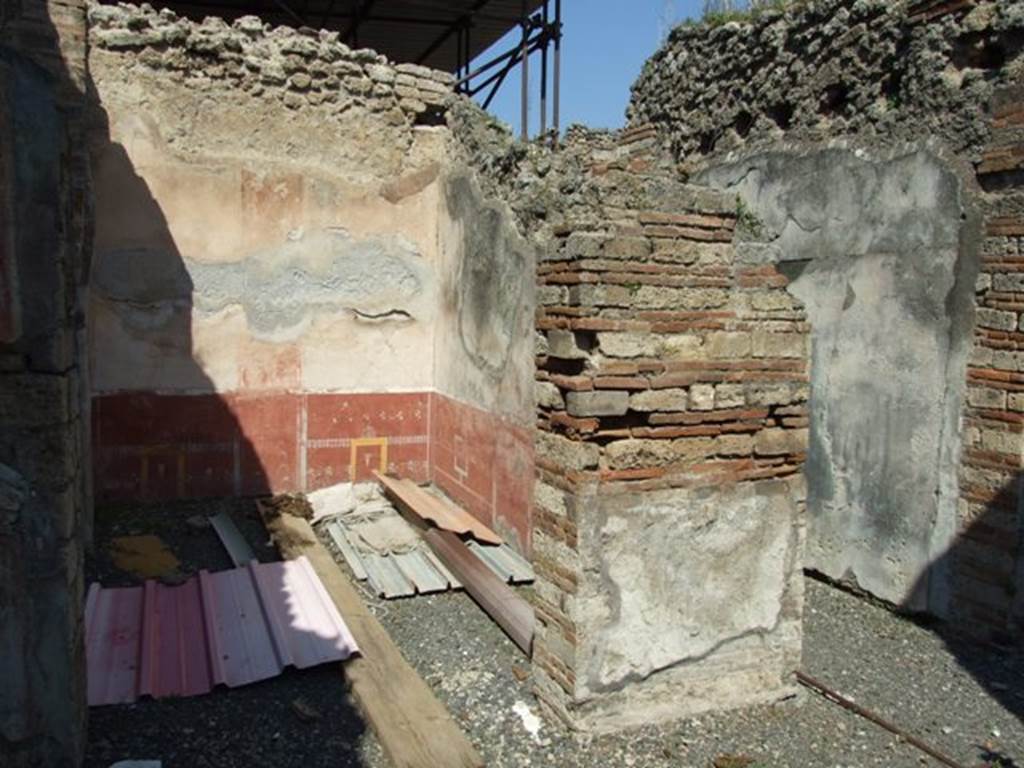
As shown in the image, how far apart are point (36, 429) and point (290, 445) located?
460 cm

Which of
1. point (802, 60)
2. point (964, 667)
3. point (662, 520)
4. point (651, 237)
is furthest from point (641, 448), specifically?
point (802, 60)

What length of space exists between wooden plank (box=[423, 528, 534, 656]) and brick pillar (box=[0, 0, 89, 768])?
7.62ft

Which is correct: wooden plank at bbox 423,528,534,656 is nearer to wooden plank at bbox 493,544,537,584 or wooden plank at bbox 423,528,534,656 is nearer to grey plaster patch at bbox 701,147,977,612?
wooden plank at bbox 493,544,537,584

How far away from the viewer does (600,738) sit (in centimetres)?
392

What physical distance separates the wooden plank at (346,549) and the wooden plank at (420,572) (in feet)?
0.87

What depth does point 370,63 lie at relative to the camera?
26.0ft

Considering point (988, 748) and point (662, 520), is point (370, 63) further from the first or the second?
point (988, 748)

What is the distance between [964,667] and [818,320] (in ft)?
8.17

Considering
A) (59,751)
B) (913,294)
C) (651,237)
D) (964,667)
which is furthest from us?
(913,294)

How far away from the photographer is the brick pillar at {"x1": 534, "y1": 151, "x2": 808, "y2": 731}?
12.5ft

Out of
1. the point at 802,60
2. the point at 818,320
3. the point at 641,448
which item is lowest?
the point at 641,448

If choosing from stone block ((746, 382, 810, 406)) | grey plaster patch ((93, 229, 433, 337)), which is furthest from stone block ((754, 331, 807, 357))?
grey plaster patch ((93, 229, 433, 337))

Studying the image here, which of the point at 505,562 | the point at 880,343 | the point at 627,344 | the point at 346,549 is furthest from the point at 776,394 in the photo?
the point at 346,549

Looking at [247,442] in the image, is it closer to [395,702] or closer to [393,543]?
[393,543]
